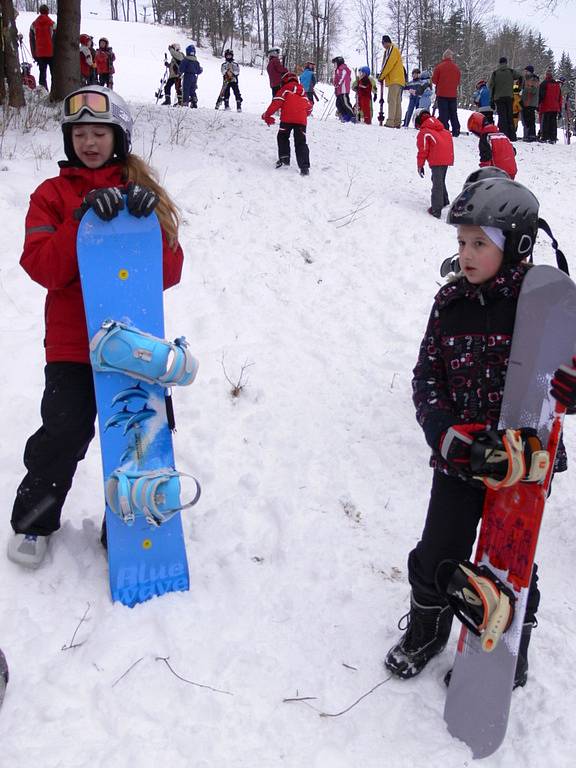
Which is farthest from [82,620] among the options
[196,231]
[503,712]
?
[196,231]

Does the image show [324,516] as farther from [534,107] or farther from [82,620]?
[534,107]

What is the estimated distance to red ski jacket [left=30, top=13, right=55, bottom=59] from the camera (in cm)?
1285

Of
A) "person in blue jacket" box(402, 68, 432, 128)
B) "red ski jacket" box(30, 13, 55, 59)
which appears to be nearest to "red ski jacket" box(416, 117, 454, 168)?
"red ski jacket" box(30, 13, 55, 59)

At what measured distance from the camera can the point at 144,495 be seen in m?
2.22

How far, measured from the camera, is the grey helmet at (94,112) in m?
2.29

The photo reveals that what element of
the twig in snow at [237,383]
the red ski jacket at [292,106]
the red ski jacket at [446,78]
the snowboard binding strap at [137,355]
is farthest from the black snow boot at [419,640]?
the red ski jacket at [446,78]

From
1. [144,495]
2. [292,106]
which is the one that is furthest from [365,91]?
[144,495]

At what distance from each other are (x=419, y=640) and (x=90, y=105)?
2393mm

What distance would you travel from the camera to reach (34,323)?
4023mm

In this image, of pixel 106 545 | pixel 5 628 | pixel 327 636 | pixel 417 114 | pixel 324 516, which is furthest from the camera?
pixel 417 114

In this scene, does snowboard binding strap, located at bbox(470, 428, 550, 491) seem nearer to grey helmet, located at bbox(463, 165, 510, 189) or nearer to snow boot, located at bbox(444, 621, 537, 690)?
snow boot, located at bbox(444, 621, 537, 690)

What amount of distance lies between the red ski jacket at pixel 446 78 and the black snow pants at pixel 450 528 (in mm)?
13439

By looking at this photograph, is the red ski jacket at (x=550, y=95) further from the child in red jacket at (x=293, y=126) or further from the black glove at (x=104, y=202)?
the black glove at (x=104, y=202)

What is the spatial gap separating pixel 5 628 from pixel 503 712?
1759mm
